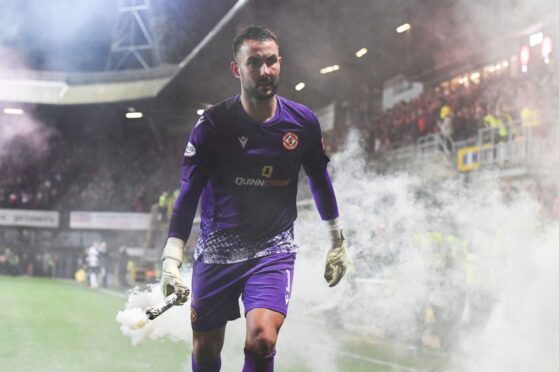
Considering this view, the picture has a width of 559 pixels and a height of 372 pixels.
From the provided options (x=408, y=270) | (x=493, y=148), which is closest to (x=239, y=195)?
(x=408, y=270)

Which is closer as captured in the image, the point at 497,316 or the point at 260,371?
the point at 260,371

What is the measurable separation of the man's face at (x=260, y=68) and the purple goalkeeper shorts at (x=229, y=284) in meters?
0.84

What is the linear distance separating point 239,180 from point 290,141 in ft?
1.09

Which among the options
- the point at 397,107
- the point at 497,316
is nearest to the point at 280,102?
the point at 497,316

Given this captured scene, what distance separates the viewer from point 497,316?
6879 millimetres

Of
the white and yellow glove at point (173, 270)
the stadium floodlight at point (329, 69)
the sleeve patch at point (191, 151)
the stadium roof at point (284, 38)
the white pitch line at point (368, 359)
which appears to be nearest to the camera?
the white and yellow glove at point (173, 270)

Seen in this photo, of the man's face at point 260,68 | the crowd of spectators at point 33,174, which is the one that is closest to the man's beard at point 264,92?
the man's face at point 260,68

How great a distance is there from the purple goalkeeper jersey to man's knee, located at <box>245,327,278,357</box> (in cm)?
46

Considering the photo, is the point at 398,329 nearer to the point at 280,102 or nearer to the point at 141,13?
the point at 280,102

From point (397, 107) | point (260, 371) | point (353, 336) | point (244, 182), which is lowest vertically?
point (353, 336)

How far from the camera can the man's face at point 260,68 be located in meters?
3.82

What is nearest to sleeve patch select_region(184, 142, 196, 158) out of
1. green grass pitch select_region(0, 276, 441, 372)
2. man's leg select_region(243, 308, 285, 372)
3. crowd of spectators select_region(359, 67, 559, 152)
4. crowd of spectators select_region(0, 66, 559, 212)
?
man's leg select_region(243, 308, 285, 372)

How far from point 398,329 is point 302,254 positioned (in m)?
1.52

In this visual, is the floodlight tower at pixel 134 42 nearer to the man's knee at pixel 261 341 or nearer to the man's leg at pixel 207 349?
the man's leg at pixel 207 349
